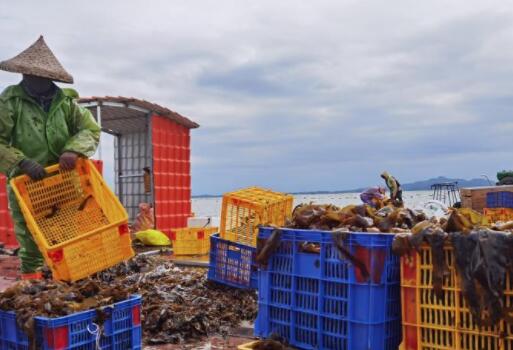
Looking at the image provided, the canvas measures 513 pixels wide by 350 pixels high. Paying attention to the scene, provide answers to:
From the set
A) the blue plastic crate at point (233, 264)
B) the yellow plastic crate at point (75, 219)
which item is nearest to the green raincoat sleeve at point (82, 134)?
the yellow plastic crate at point (75, 219)

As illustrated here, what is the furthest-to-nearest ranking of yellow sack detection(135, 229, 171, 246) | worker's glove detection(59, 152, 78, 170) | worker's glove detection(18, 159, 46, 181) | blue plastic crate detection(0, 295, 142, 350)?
yellow sack detection(135, 229, 171, 246) < worker's glove detection(59, 152, 78, 170) < worker's glove detection(18, 159, 46, 181) < blue plastic crate detection(0, 295, 142, 350)

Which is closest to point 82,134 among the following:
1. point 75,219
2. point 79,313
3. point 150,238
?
point 75,219

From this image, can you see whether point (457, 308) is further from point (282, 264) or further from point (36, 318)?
point (36, 318)

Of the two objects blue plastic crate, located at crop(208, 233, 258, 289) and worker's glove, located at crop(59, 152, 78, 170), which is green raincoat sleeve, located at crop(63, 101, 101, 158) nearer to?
worker's glove, located at crop(59, 152, 78, 170)

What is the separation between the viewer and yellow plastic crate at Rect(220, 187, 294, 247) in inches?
212

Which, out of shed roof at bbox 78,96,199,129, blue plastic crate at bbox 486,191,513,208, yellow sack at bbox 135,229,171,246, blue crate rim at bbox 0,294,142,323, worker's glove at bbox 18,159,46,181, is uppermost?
shed roof at bbox 78,96,199,129

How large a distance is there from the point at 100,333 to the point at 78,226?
7.03ft

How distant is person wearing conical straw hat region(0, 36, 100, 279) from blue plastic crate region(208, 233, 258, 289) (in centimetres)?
176

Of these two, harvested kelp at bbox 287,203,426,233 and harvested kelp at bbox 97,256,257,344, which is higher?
harvested kelp at bbox 287,203,426,233

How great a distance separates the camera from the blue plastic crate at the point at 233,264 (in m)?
5.52

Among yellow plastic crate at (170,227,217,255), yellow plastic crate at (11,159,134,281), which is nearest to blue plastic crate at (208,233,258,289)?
yellow plastic crate at (11,159,134,281)

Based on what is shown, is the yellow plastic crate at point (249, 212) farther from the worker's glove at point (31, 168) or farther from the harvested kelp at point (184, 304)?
the worker's glove at point (31, 168)

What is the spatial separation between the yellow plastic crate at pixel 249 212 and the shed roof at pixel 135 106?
8027 millimetres

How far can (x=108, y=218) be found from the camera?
502 centimetres
